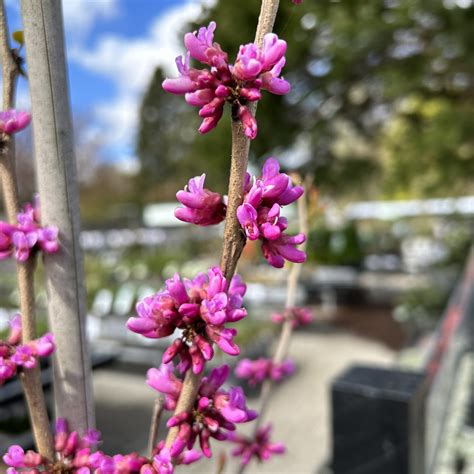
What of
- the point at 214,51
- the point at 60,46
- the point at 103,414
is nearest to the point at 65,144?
the point at 60,46

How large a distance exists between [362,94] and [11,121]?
8.97m

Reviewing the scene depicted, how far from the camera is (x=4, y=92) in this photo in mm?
937

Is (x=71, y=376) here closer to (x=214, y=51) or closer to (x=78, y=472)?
(x=78, y=472)

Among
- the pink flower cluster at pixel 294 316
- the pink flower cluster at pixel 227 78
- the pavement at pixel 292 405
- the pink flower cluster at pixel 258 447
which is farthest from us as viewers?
the pavement at pixel 292 405

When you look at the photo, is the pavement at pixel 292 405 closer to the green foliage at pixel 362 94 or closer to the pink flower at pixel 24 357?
the green foliage at pixel 362 94

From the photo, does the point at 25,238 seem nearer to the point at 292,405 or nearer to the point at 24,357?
the point at 24,357

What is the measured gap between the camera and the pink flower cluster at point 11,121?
0.89 m

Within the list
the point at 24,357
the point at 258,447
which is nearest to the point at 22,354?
the point at 24,357

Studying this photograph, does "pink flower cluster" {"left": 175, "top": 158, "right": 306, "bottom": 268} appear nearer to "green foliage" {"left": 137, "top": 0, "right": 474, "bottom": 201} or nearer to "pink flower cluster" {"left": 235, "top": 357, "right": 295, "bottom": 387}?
"pink flower cluster" {"left": 235, "top": 357, "right": 295, "bottom": 387}

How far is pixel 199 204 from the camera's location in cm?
78

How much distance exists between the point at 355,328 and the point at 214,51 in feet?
27.6

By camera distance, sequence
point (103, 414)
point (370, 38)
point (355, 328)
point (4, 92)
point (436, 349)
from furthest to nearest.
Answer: point (355, 328) → point (370, 38) → point (103, 414) → point (436, 349) → point (4, 92)

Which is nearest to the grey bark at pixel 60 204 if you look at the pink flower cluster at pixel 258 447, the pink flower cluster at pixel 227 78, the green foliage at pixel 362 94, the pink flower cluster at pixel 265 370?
the pink flower cluster at pixel 227 78

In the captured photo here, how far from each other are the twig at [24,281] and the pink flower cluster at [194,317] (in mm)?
281
